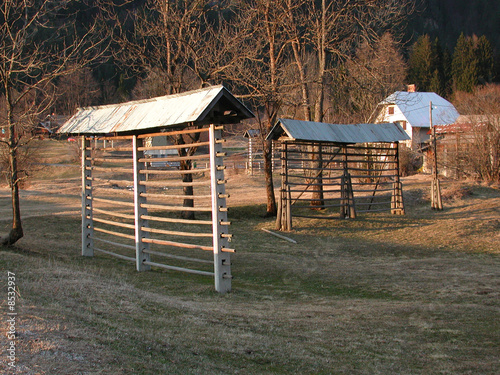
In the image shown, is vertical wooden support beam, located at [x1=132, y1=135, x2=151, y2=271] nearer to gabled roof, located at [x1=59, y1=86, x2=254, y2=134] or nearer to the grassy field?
the grassy field

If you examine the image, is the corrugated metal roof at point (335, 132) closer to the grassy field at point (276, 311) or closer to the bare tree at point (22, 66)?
the grassy field at point (276, 311)

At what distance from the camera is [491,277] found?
8.66 m

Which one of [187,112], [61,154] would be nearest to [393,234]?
[187,112]

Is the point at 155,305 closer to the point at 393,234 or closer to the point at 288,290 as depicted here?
the point at 288,290

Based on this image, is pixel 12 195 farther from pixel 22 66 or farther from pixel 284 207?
pixel 284 207

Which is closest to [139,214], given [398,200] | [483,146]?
[398,200]

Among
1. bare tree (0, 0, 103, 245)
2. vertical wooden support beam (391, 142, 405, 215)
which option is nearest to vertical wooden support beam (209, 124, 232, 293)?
bare tree (0, 0, 103, 245)

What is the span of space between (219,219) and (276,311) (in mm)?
1880

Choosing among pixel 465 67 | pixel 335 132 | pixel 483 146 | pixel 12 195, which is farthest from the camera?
pixel 465 67

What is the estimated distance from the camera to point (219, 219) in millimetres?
7746

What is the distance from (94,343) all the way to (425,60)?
7142 cm

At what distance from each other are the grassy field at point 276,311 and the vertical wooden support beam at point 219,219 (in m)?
0.35

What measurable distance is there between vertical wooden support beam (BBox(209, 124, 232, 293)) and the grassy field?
352mm

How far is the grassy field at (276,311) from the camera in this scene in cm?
445
